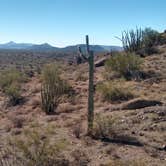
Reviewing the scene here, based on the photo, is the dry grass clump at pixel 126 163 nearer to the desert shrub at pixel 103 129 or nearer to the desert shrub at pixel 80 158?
the desert shrub at pixel 80 158

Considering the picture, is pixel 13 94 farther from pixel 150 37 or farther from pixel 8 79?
pixel 150 37

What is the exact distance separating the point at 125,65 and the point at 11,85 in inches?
301

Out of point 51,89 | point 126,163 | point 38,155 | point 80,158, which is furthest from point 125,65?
point 38,155

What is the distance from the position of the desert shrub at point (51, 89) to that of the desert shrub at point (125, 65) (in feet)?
13.6

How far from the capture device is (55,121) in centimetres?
1580

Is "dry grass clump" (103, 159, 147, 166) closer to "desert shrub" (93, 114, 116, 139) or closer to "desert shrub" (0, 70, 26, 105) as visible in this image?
"desert shrub" (93, 114, 116, 139)

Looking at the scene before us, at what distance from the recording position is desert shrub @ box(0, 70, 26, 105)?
74.3 feet

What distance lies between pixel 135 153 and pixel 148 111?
158 inches

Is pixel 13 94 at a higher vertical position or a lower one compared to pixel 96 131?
lower

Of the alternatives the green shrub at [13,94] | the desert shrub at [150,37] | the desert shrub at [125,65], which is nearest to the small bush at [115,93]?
the desert shrub at [125,65]

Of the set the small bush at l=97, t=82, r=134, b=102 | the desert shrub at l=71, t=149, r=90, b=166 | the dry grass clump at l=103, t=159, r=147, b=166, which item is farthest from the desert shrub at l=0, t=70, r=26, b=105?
the dry grass clump at l=103, t=159, r=147, b=166

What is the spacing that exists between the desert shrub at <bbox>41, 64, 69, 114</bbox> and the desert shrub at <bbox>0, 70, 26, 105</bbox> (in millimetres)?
1738

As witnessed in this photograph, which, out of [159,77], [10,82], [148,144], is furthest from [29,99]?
[148,144]

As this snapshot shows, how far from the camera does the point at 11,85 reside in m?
23.9
